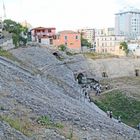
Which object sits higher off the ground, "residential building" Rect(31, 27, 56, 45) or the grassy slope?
"residential building" Rect(31, 27, 56, 45)

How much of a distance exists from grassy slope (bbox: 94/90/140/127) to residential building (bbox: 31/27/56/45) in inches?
1539

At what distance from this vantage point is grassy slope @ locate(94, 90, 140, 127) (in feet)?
132

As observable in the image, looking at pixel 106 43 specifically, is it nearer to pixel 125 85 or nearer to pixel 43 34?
pixel 43 34

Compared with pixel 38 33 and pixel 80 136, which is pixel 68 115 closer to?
pixel 80 136

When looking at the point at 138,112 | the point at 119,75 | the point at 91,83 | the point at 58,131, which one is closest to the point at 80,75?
the point at 91,83

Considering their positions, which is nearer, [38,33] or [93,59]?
[93,59]

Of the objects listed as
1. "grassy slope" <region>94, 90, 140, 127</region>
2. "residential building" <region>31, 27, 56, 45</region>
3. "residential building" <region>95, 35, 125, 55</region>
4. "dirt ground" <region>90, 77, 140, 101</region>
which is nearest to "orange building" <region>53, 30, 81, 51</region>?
"residential building" <region>31, 27, 56, 45</region>

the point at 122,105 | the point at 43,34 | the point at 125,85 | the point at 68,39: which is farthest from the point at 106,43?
the point at 122,105

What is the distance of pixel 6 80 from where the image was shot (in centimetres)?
2708

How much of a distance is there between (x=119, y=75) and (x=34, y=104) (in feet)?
162

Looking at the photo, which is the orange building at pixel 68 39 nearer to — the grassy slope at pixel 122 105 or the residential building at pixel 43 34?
the residential building at pixel 43 34

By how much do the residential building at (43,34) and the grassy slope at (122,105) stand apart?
128 feet

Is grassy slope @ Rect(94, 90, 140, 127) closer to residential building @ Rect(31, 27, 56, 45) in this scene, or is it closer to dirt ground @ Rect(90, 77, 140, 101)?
dirt ground @ Rect(90, 77, 140, 101)

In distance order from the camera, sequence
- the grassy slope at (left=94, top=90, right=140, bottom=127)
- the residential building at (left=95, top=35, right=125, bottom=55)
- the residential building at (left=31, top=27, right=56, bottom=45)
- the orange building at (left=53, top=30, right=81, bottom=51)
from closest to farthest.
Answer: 1. the grassy slope at (left=94, top=90, right=140, bottom=127)
2. the residential building at (left=31, top=27, right=56, bottom=45)
3. the orange building at (left=53, top=30, right=81, bottom=51)
4. the residential building at (left=95, top=35, right=125, bottom=55)
